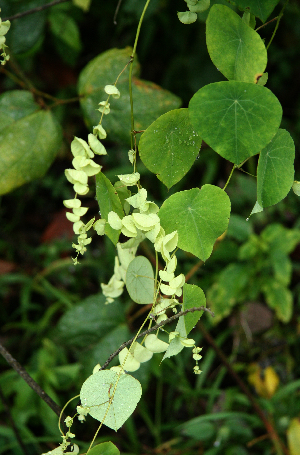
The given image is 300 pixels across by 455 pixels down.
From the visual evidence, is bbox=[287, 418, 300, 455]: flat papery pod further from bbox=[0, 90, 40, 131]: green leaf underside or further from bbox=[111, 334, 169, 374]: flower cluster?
bbox=[0, 90, 40, 131]: green leaf underside

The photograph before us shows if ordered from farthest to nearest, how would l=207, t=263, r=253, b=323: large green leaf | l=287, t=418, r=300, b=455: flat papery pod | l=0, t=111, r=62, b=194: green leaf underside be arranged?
l=207, t=263, r=253, b=323: large green leaf, l=287, t=418, r=300, b=455: flat papery pod, l=0, t=111, r=62, b=194: green leaf underside

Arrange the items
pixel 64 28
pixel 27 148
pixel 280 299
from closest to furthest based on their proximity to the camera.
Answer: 1. pixel 27 148
2. pixel 64 28
3. pixel 280 299

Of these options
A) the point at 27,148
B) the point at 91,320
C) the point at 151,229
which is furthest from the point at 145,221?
the point at 91,320

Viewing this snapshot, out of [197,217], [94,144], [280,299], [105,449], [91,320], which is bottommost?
[280,299]

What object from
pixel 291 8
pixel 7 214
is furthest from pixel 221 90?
pixel 7 214

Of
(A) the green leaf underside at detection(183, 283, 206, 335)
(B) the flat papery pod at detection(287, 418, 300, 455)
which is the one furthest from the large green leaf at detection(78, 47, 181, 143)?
(B) the flat papery pod at detection(287, 418, 300, 455)

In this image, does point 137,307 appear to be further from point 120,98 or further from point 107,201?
point 107,201

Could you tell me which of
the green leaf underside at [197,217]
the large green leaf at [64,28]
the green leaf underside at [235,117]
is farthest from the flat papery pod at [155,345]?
the large green leaf at [64,28]
